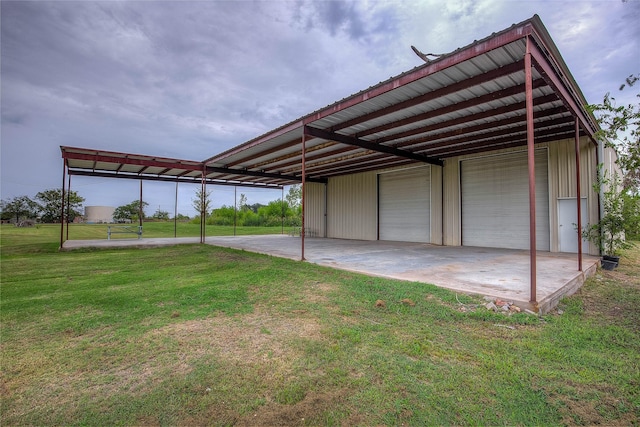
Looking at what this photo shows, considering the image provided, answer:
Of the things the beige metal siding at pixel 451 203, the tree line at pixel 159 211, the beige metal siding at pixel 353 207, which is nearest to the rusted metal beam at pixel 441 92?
the beige metal siding at pixel 451 203

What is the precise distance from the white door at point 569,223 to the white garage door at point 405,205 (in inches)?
172

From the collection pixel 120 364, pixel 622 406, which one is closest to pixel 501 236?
pixel 622 406

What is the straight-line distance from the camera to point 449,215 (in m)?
11.4

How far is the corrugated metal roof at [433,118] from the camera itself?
179 inches

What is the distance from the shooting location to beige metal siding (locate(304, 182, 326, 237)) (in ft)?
56.2

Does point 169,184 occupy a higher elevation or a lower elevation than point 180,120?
lower

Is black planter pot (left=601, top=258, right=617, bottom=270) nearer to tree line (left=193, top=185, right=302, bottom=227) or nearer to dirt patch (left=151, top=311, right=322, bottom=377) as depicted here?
dirt patch (left=151, top=311, right=322, bottom=377)

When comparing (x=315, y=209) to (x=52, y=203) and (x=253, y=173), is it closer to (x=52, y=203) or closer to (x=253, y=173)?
(x=253, y=173)

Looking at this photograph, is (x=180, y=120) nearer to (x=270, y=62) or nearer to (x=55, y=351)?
(x=270, y=62)

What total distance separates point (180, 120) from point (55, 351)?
72.9 ft

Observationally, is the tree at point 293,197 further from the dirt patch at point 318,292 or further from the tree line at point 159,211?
the dirt patch at point 318,292

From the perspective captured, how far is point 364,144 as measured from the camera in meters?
9.18

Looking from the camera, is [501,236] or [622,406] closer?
[622,406]

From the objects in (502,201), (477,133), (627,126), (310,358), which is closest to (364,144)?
(477,133)
